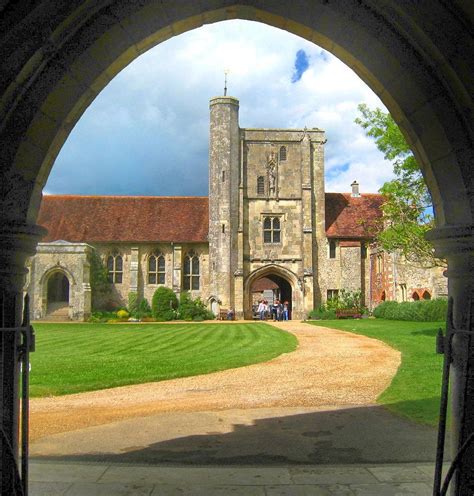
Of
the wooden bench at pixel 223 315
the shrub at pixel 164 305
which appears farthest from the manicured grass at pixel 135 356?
the wooden bench at pixel 223 315

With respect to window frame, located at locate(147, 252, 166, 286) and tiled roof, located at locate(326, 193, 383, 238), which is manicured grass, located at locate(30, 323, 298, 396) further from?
tiled roof, located at locate(326, 193, 383, 238)

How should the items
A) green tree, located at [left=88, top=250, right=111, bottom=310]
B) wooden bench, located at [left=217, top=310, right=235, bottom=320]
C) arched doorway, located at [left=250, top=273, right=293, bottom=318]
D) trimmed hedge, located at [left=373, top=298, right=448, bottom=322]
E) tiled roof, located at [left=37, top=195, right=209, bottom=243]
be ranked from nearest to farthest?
trimmed hedge, located at [left=373, top=298, right=448, bottom=322], wooden bench, located at [left=217, top=310, right=235, bottom=320], green tree, located at [left=88, top=250, right=111, bottom=310], tiled roof, located at [left=37, top=195, right=209, bottom=243], arched doorway, located at [left=250, top=273, right=293, bottom=318]

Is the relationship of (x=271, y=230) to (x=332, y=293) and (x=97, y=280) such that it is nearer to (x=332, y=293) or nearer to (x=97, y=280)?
(x=332, y=293)

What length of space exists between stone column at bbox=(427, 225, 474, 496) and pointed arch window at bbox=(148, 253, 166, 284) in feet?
119

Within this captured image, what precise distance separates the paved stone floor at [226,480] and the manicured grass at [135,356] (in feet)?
18.7

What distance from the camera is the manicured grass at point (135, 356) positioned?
39.1ft

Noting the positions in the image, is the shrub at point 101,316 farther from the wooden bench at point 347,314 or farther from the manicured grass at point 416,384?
the manicured grass at point 416,384

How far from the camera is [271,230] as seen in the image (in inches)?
1570

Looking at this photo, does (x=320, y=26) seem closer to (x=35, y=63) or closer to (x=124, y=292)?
(x=35, y=63)

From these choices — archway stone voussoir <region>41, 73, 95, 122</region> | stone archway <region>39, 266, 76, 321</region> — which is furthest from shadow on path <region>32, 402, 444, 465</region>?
stone archway <region>39, 266, 76, 321</region>

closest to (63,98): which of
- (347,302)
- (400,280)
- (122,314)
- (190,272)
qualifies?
(400,280)

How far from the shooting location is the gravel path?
889 cm

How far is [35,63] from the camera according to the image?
159 inches

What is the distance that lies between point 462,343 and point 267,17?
297 cm
